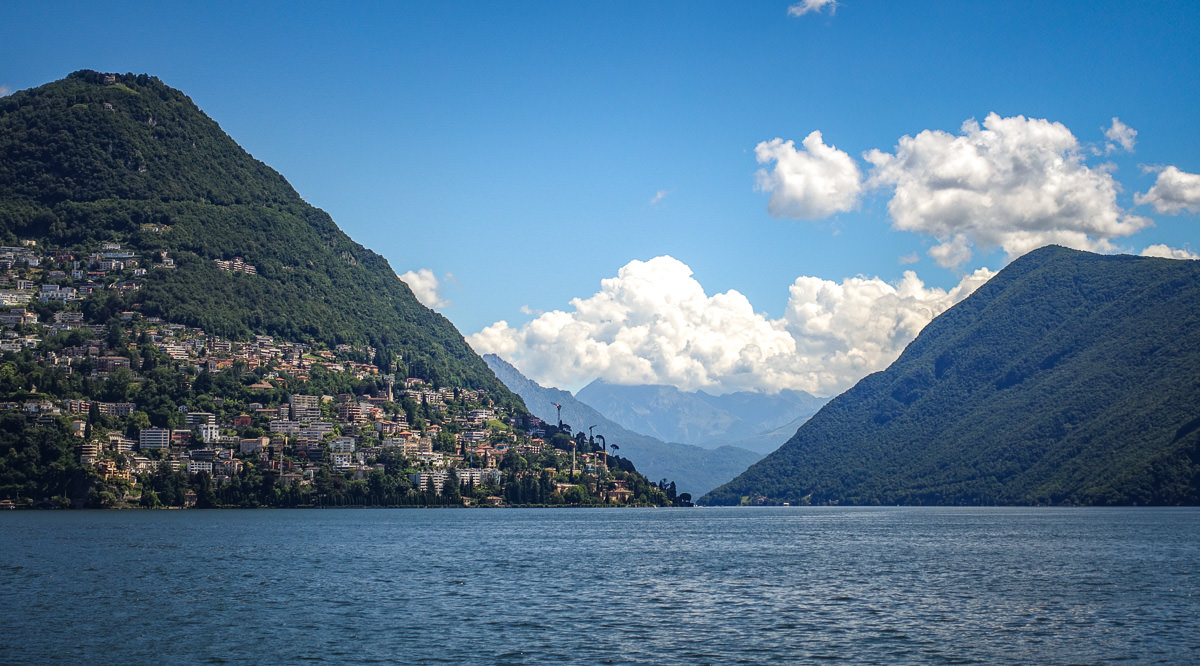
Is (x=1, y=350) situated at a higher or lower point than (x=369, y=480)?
higher

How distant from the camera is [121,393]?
180500 millimetres

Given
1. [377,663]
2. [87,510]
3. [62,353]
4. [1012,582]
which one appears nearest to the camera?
[377,663]

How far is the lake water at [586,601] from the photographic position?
40.7m

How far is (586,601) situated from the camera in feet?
183

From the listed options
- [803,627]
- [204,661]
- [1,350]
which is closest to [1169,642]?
[803,627]

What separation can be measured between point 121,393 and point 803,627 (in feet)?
539

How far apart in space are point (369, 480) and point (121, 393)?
155ft

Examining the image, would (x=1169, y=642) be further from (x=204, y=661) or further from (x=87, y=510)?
(x=87, y=510)

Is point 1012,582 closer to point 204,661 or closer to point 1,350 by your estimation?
point 204,661

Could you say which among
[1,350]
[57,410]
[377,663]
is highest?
[1,350]

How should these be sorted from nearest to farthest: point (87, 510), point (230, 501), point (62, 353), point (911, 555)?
point (911, 555) < point (87, 510) < point (230, 501) < point (62, 353)

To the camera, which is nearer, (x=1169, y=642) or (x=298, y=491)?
(x=1169, y=642)

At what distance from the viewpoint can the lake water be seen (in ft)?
133

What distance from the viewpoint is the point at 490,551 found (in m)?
91.9
